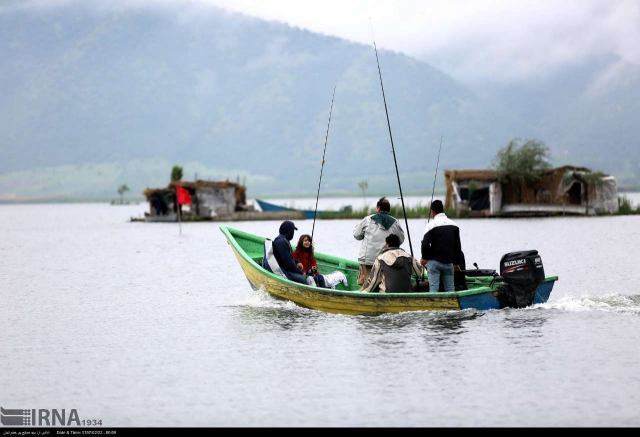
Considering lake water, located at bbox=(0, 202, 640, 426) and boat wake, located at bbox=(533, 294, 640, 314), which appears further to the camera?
boat wake, located at bbox=(533, 294, 640, 314)

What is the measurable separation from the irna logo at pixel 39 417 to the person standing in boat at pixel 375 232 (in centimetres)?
675

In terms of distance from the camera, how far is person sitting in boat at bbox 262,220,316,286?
58.9 ft

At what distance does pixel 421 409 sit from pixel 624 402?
232 cm

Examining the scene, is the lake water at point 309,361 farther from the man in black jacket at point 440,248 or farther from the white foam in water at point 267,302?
the man in black jacket at point 440,248

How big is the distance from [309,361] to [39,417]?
13.9 feet

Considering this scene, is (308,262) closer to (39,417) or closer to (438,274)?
(438,274)

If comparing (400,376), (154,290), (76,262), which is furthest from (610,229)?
(400,376)

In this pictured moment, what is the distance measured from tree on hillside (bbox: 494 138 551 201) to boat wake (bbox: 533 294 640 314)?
A: 4088 centimetres

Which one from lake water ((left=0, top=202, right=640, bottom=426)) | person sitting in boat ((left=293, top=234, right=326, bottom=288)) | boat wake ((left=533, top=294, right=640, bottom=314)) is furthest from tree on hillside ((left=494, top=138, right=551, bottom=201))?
person sitting in boat ((left=293, top=234, right=326, bottom=288))

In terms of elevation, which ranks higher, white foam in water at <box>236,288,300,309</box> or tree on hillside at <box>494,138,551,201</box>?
tree on hillside at <box>494,138,551,201</box>

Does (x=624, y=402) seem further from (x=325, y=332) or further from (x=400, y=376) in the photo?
Result: (x=325, y=332)

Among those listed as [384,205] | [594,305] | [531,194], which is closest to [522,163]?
[531,194]

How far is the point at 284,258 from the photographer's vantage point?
18.2 metres

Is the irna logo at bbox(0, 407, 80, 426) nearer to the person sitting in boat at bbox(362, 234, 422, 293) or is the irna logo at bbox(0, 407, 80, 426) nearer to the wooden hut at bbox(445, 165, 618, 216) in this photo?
the person sitting in boat at bbox(362, 234, 422, 293)
